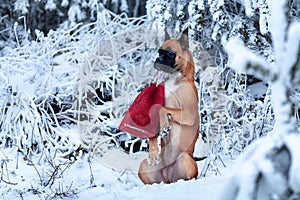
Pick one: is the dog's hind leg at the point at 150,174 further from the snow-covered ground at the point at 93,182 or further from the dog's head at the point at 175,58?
the dog's head at the point at 175,58

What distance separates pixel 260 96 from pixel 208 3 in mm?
920

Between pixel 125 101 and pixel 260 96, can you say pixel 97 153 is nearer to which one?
pixel 125 101

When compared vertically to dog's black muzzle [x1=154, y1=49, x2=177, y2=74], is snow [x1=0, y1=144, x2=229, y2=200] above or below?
below

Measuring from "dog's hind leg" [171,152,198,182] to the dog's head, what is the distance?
1.47ft

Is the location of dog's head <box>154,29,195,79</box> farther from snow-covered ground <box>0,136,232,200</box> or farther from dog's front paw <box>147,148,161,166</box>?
snow-covered ground <box>0,136,232,200</box>

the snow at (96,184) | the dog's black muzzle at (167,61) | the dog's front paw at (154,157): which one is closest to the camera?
the snow at (96,184)

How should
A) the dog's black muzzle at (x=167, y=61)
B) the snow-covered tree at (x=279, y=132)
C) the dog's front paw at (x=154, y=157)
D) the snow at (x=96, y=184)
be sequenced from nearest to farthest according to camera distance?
the snow-covered tree at (x=279, y=132) → the snow at (x=96, y=184) → the dog's black muzzle at (x=167, y=61) → the dog's front paw at (x=154, y=157)

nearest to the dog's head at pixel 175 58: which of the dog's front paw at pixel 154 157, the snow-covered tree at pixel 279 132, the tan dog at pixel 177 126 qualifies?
the tan dog at pixel 177 126

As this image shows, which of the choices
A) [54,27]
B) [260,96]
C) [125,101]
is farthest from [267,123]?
[54,27]

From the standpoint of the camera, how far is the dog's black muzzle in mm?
2812

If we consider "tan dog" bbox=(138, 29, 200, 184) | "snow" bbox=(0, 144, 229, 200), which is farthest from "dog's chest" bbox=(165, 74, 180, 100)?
"snow" bbox=(0, 144, 229, 200)

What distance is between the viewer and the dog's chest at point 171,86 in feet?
9.39

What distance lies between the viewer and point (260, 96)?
4598mm

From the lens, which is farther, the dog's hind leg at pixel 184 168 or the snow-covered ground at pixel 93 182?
the dog's hind leg at pixel 184 168
